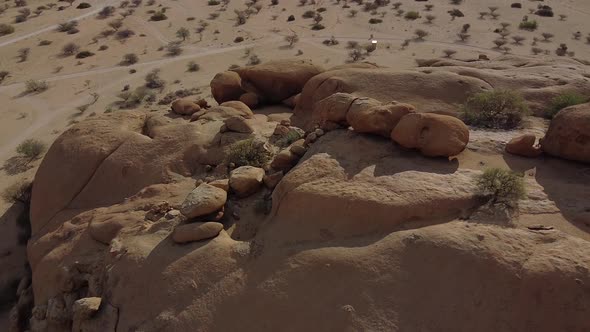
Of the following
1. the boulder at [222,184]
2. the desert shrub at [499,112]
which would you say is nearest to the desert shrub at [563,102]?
the desert shrub at [499,112]

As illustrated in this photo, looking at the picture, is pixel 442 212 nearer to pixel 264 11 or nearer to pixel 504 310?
pixel 504 310

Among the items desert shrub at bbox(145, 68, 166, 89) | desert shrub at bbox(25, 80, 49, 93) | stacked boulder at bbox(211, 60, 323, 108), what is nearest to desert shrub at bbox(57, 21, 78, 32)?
desert shrub at bbox(25, 80, 49, 93)

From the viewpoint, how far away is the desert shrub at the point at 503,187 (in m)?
6.31

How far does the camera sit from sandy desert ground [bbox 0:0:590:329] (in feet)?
64.1

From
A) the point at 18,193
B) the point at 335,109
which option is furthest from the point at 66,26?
the point at 335,109

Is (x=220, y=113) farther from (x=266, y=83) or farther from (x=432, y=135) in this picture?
A: (x=432, y=135)

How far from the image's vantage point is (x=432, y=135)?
742cm

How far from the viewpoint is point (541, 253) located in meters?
5.53

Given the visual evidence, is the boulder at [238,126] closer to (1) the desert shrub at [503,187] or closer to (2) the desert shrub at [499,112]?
(2) the desert shrub at [499,112]

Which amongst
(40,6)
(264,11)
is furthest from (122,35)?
(40,6)

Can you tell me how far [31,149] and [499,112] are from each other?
561 inches

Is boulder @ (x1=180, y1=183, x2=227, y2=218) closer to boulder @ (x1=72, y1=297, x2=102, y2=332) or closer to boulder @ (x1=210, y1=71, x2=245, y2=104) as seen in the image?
boulder @ (x1=72, y1=297, x2=102, y2=332)

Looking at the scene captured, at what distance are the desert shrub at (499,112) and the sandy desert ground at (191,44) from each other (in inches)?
411

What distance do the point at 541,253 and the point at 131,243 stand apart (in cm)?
601
